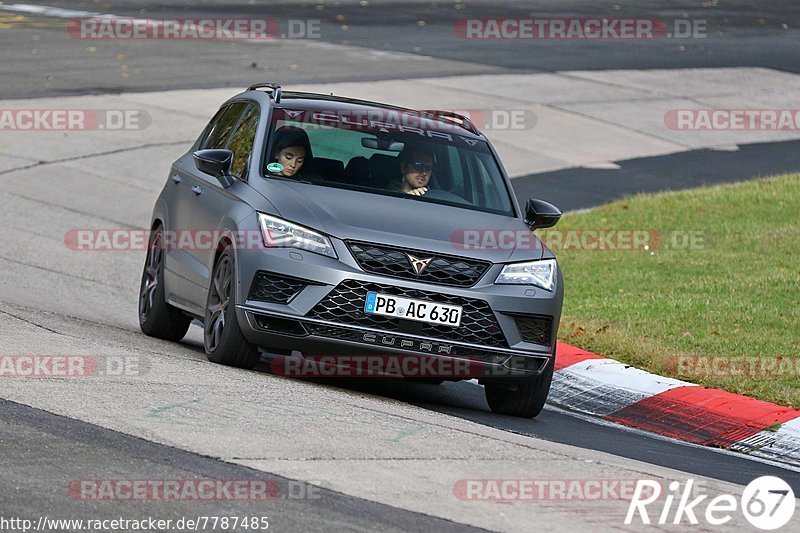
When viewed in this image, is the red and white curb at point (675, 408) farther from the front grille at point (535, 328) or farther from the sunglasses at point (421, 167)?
the sunglasses at point (421, 167)

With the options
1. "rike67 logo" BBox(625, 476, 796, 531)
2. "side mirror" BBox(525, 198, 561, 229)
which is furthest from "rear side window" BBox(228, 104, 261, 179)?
"rike67 logo" BBox(625, 476, 796, 531)

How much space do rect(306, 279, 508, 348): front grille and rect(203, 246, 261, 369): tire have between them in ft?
1.83

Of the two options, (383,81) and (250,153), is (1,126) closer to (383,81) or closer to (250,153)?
(383,81)

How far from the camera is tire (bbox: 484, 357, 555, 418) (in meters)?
9.35

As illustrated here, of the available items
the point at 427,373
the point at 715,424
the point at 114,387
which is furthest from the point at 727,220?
the point at 114,387

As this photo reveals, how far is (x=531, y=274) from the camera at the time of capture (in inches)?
360

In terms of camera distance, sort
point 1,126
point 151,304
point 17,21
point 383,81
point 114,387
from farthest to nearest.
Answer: point 17,21 < point 383,81 < point 1,126 < point 151,304 < point 114,387

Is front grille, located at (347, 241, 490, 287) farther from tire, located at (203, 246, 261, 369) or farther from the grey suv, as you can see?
tire, located at (203, 246, 261, 369)

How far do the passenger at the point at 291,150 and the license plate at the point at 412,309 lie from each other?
1362mm

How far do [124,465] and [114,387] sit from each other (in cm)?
146

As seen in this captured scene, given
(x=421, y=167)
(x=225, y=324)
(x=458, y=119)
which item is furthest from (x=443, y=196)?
(x=225, y=324)

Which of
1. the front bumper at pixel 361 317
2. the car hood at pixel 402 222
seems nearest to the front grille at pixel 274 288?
the front bumper at pixel 361 317

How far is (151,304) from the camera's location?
11203 mm

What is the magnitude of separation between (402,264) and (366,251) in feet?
0.71
